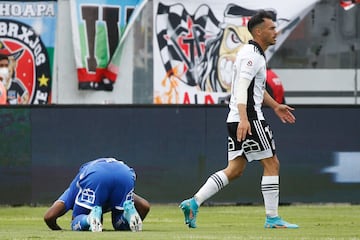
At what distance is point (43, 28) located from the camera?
61.9ft

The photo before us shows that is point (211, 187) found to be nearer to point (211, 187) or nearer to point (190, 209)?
point (211, 187)

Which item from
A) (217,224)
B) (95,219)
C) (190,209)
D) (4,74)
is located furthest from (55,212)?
(4,74)

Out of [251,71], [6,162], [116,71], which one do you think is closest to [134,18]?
[116,71]

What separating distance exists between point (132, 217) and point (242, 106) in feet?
4.67

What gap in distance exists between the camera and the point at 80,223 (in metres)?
10.6

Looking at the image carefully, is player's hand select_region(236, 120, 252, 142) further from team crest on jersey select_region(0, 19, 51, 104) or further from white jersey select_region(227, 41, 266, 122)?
team crest on jersey select_region(0, 19, 51, 104)

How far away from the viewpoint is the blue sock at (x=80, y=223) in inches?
412

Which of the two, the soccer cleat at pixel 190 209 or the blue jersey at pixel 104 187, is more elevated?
the blue jersey at pixel 104 187

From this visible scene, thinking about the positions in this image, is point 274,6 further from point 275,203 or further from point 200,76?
point 275,203

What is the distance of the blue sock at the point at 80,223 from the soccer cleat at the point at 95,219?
11 cm

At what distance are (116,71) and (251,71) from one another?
27.0ft

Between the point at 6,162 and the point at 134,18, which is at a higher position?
the point at 134,18

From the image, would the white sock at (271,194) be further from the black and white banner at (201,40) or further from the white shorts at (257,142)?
the black and white banner at (201,40)

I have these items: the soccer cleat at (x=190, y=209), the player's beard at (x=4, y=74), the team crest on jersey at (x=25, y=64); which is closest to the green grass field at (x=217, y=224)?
the soccer cleat at (x=190, y=209)
